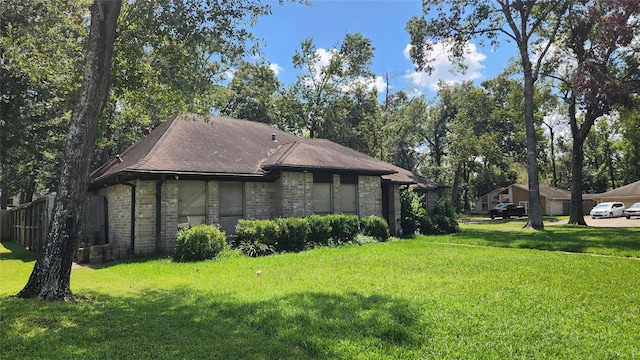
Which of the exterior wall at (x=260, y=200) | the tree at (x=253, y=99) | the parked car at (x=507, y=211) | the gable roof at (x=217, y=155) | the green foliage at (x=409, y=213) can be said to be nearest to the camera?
the gable roof at (x=217, y=155)

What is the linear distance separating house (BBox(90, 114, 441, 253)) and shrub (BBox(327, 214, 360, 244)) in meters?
1.16

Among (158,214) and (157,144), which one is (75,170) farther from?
(157,144)

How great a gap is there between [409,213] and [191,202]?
1037cm

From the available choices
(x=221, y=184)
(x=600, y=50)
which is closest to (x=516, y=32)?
(x=600, y=50)

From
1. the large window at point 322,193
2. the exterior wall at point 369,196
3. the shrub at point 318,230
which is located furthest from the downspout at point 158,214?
the exterior wall at point 369,196

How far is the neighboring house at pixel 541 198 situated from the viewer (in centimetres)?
4306

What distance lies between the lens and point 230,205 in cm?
1416

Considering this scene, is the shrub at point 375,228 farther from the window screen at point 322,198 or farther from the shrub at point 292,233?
the shrub at point 292,233

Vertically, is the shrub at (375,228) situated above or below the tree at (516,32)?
below

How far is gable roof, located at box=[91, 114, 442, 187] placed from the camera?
1278 centimetres

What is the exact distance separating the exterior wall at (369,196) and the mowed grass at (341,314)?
760 centimetres

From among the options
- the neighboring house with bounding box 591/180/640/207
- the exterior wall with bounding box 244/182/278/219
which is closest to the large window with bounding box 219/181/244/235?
the exterior wall with bounding box 244/182/278/219

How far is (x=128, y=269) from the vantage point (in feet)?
32.4

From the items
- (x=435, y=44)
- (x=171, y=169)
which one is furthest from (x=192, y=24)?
(x=435, y=44)
